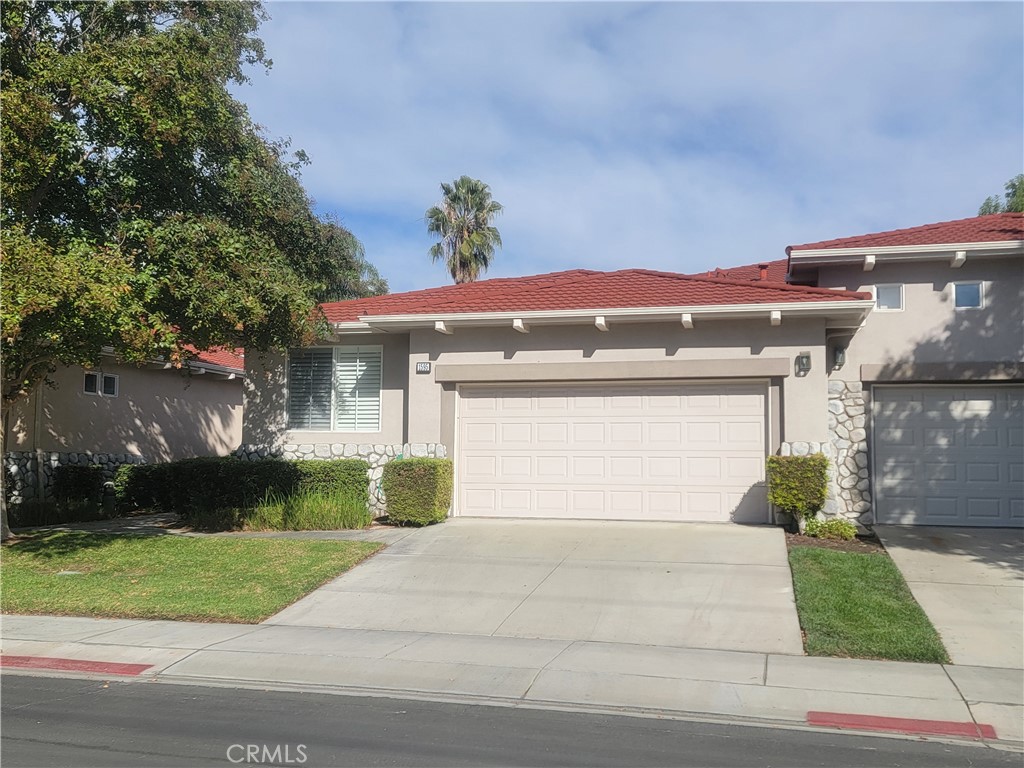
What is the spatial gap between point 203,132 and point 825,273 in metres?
10.4

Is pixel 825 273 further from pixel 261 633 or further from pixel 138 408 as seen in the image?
pixel 138 408

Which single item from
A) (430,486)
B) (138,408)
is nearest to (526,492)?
(430,486)

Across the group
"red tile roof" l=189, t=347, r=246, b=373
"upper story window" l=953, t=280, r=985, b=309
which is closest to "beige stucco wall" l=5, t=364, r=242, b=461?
"red tile roof" l=189, t=347, r=246, b=373

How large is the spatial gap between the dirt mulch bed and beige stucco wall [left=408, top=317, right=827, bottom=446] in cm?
165

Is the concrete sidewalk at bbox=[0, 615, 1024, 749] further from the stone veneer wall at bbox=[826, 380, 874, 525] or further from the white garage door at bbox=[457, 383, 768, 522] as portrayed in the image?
the stone veneer wall at bbox=[826, 380, 874, 525]

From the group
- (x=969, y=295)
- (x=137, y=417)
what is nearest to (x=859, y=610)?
(x=969, y=295)

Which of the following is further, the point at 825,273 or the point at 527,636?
the point at 825,273

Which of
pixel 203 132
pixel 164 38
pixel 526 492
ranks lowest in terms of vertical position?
pixel 526 492

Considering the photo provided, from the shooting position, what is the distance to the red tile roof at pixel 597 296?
14.2m

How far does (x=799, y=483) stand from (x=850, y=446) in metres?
2.21

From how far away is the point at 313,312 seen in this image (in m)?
14.5

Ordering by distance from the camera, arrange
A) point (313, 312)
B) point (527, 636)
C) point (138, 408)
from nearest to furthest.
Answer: point (527, 636) → point (313, 312) → point (138, 408)

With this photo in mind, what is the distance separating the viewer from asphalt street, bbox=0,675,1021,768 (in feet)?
19.4

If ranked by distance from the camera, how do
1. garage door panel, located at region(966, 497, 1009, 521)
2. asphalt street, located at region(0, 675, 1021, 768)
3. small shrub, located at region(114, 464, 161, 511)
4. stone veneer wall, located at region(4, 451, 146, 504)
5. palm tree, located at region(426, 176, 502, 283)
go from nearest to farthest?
asphalt street, located at region(0, 675, 1021, 768) < garage door panel, located at region(966, 497, 1009, 521) < stone veneer wall, located at region(4, 451, 146, 504) < small shrub, located at region(114, 464, 161, 511) < palm tree, located at region(426, 176, 502, 283)
